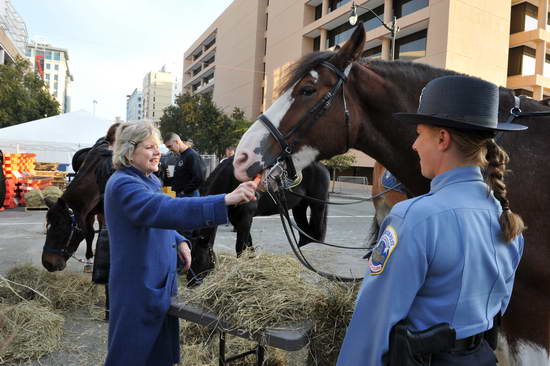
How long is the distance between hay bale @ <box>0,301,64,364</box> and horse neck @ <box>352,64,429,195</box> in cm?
344

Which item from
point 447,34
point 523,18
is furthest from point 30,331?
point 523,18

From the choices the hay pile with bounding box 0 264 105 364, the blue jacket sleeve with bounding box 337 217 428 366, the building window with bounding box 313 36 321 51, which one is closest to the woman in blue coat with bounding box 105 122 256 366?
the blue jacket sleeve with bounding box 337 217 428 366

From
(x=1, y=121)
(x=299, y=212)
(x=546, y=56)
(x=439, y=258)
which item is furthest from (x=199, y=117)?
(x=439, y=258)

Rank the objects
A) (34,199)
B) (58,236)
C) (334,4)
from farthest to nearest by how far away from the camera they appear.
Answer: (334,4) → (34,199) → (58,236)

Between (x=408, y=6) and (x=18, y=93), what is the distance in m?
28.6

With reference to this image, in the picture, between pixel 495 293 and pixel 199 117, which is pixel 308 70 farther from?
pixel 199 117

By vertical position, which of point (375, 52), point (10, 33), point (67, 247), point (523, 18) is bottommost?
point (67, 247)

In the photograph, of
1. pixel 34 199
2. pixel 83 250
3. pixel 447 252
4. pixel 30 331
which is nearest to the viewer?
pixel 447 252

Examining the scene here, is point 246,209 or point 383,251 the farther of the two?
point 246,209

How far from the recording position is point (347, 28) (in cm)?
3177

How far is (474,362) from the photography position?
1.16 m

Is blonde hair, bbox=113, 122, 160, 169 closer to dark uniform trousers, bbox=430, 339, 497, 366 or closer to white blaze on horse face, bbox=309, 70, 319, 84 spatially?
white blaze on horse face, bbox=309, 70, 319, 84

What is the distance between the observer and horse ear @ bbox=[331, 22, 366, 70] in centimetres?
233

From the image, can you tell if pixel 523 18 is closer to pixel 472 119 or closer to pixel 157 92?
pixel 472 119
